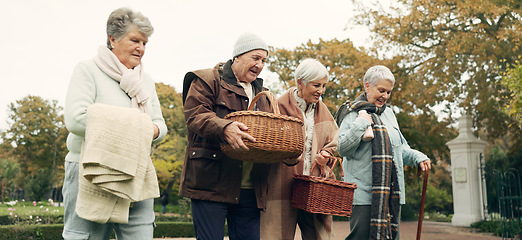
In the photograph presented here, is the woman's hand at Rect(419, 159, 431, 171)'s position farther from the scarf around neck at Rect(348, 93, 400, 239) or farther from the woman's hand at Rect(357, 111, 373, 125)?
the woman's hand at Rect(357, 111, 373, 125)

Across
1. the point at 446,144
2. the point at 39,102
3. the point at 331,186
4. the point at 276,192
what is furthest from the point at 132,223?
the point at 39,102

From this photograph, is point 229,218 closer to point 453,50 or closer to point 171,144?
point 453,50

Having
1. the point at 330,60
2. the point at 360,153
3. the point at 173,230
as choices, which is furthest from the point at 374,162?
the point at 330,60

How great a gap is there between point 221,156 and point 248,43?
0.72 m

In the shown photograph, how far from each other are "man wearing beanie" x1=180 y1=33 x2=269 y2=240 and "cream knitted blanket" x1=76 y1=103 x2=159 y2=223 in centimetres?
44

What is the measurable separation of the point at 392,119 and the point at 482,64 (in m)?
12.8

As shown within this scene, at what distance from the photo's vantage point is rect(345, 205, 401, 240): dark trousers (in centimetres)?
353

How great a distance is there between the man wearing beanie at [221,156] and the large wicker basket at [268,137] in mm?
63

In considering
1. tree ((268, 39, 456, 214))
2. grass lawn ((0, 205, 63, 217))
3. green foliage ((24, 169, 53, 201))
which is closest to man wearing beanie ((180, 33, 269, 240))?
grass lawn ((0, 205, 63, 217))

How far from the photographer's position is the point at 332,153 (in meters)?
3.41

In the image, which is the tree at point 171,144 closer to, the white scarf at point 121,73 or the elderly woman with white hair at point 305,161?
the elderly woman with white hair at point 305,161

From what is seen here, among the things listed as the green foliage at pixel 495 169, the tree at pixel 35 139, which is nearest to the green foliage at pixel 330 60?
the green foliage at pixel 495 169

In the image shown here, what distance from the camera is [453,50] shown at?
1413 centimetres

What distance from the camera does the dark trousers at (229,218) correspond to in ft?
9.12
